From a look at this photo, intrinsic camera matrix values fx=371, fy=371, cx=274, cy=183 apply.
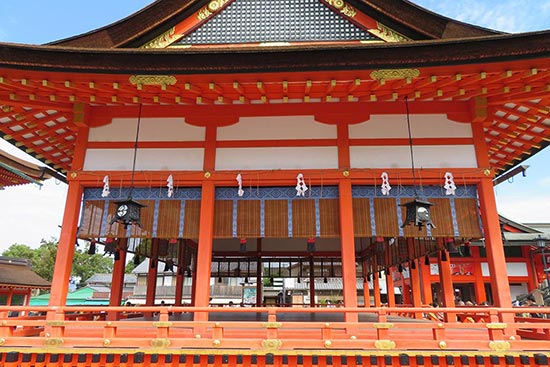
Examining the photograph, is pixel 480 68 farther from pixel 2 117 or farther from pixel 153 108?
pixel 2 117

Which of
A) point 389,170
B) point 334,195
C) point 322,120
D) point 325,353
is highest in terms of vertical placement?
point 322,120

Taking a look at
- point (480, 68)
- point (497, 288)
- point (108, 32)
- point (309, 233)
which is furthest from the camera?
point (108, 32)

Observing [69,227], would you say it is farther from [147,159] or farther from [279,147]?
[279,147]

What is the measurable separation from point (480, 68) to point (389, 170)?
2.11 meters

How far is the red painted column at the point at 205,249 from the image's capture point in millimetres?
6168

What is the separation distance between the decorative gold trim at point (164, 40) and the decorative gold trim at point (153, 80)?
6.38 feet

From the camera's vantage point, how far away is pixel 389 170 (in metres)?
6.64

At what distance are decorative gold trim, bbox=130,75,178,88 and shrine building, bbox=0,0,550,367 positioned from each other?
1.3 inches

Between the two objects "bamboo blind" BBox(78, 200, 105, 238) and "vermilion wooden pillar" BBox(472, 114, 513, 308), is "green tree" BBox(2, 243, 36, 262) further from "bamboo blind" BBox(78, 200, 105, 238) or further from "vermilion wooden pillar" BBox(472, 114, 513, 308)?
"vermilion wooden pillar" BBox(472, 114, 513, 308)

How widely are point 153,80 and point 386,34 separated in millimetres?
4481

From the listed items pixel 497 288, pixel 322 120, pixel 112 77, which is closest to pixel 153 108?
pixel 112 77

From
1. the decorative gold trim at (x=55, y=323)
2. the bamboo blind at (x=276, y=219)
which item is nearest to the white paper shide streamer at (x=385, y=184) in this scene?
the bamboo blind at (x=276, y=219)

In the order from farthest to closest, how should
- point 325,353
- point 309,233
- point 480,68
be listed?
point 309,233
point 480,68
point 325,353

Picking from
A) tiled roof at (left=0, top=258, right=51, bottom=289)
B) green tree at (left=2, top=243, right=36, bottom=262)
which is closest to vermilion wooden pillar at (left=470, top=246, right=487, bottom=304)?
tiled roof at (left=0, top=258, right=51, bottom=289)
